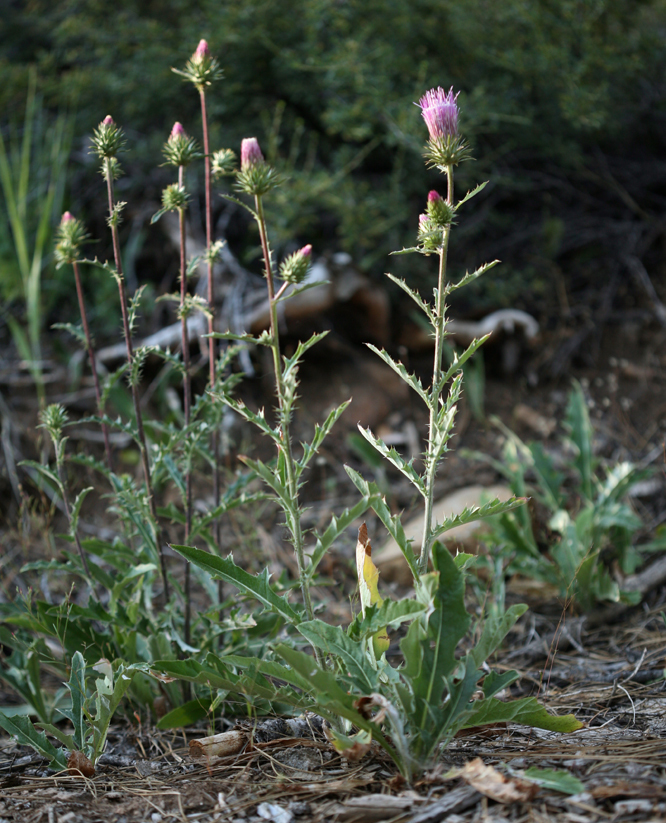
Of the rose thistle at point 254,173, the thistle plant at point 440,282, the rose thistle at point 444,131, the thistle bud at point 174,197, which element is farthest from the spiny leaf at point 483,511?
the thistle bud at point 174,197

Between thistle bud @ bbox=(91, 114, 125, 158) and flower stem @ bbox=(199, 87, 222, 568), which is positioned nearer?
thistle bud @ bbox=(91, 114, 125, 158)

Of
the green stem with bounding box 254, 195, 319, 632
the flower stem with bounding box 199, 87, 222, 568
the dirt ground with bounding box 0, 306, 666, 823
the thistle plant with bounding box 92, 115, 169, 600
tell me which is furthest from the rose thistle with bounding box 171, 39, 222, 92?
the dirt ground with bounding box 0, 306, 666, 823

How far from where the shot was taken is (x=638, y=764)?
143 cm

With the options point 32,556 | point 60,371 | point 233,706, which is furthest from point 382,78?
point 233,706

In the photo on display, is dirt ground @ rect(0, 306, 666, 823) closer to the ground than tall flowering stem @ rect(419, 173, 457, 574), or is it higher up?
closer to the ground

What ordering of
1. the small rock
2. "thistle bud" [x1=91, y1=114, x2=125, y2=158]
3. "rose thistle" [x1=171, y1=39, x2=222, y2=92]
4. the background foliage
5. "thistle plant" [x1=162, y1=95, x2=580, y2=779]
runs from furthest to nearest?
the background foliage, "rose thistle" [x1=171, y1=39, x2=222, y2=92], "thistle bud" [x1=91, y1=114, x2=125, y2=158], "thistle plant" [x1=162, y1=95, x2=580, y2=779], the small rock

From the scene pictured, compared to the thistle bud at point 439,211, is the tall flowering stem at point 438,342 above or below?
below

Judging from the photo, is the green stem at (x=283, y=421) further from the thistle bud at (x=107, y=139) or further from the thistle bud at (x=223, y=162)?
the thistle bud at (x=107, y=139)

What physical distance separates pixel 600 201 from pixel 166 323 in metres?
3.24

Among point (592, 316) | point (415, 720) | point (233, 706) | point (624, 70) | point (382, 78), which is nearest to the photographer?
point (415, 720)

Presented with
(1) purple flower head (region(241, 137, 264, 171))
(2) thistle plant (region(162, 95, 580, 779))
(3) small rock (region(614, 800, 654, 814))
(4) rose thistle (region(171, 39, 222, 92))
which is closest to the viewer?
(3) small rock (region(614, 800, 654, 814))

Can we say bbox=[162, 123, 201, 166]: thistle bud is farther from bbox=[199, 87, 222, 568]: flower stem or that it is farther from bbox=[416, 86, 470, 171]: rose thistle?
bbox=[416, 86, 470, 171]: rose thistle

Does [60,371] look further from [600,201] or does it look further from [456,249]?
[600,201]

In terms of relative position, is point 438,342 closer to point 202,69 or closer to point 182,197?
point 182,197
